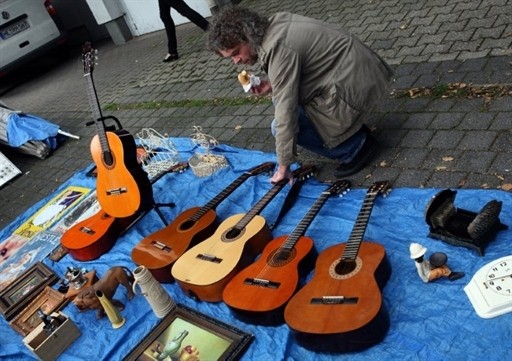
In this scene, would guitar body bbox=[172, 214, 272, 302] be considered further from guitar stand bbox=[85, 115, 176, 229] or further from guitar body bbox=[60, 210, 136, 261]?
guitar body bbox=[60, 210, 136, 261]

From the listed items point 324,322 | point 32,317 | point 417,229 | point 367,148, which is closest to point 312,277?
point 324,322

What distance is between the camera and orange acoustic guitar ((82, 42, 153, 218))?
346 centimetres

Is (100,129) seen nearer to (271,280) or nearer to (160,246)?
(160,246)

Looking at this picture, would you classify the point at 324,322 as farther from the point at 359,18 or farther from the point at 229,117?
the point at 359,18

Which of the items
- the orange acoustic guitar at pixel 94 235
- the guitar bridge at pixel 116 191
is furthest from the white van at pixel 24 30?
the guitar bridge at pixel 116 191

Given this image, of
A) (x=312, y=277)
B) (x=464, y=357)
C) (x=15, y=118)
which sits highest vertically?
(x=15, y=118)

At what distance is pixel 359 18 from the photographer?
5.68 m

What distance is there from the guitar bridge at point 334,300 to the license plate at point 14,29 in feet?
28.2

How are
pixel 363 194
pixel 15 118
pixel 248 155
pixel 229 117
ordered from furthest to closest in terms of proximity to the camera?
1. pixel 15 118
2. pixel 229 117
3. pixel 248 155
4. pixel 363 194

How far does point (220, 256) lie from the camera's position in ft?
9.34

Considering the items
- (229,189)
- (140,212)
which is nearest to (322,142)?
(229,189)

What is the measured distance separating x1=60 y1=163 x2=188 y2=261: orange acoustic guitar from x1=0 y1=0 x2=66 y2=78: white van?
645 cm

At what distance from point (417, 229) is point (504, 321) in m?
0.76

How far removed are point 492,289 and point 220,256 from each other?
146cm
